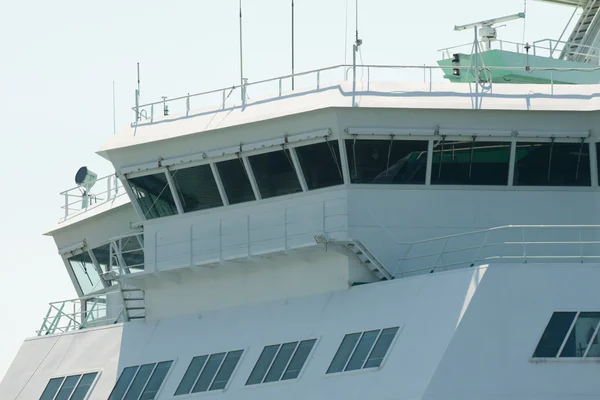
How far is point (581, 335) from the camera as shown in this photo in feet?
87.4

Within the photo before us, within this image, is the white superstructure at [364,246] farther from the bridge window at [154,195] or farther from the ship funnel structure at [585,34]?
the ship funnel structure at [585,34]

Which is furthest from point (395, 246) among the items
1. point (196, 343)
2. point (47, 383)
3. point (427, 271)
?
point (47, 383)

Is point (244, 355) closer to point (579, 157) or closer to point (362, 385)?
point (362, 385)

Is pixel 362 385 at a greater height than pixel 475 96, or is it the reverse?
pixel 475 96

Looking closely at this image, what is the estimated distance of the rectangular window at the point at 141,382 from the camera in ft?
106

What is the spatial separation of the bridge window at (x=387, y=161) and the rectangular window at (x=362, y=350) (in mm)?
3811

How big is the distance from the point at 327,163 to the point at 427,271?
10.7 ft

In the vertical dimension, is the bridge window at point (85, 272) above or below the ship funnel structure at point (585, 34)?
below

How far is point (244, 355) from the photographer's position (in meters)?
30.9

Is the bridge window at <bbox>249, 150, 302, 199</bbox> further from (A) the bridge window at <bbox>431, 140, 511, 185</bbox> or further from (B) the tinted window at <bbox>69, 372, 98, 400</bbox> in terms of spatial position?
(B) the tinted window at <bbox>69, 372, 98, 400</bbox>

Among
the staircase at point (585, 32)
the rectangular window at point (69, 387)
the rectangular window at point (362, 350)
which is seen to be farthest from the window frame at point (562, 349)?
A: the staircase at point (585, 32)

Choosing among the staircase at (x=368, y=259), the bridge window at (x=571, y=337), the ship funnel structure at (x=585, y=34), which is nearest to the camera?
the bridge window at (x=571, y=337)

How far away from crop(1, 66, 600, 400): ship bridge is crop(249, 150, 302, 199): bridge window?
0.16 ft

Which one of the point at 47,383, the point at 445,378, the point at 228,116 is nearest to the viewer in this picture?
the point at 445,378
